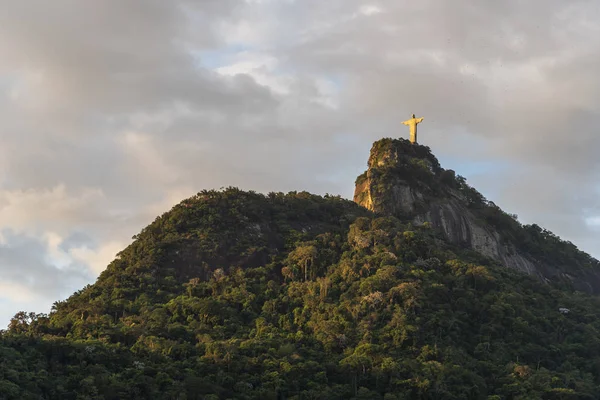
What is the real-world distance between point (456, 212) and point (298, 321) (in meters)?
37.7

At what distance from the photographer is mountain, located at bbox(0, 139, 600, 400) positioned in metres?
61.0

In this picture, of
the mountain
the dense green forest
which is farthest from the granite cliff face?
the dense green forest

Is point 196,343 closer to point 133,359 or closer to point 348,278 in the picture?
point 133,359

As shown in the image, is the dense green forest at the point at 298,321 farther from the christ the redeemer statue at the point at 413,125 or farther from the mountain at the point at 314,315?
the christ the redeemer statue at the point at 413,125

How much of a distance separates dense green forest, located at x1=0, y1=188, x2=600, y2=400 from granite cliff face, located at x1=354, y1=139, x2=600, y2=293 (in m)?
5.88

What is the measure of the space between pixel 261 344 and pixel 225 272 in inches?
681

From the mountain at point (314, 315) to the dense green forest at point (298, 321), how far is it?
15 centimetres

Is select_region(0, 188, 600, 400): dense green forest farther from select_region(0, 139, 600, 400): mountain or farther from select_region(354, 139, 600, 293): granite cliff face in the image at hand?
select_region(354, 139, 600, 293): granite cliff face

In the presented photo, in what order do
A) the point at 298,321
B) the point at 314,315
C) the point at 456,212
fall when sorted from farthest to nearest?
the point at 456,212 → the point at 314,315 → the point at 298,321

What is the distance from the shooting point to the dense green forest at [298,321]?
60.8 metres

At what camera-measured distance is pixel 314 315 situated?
74062 millimetres

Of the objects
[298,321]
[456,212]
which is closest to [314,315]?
[298,321]

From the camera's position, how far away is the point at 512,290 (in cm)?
8362

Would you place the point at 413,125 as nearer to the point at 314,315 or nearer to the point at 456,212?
the point at 456,212
